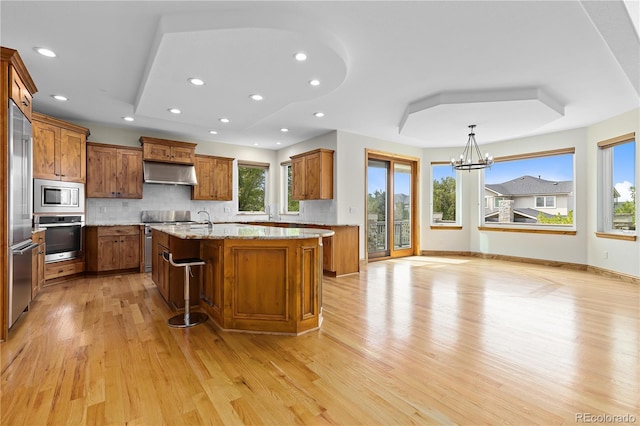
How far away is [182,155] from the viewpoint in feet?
20.2

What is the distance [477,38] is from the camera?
9.31ft

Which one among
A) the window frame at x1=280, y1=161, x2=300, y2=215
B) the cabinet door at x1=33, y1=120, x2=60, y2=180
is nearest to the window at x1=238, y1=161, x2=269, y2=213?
the window frame at x1=280, y1=161, x2=300, y2=215

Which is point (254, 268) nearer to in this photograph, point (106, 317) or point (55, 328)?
point (106, 317)

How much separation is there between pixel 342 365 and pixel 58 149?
522 cm

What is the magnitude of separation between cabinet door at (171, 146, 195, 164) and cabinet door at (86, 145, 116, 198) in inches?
38.6

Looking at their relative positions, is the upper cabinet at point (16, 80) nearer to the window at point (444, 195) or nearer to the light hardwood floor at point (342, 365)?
the light hardwood floor at point (342, 365)

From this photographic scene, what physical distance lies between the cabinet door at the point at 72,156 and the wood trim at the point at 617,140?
28.9ft

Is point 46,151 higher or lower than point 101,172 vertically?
higher

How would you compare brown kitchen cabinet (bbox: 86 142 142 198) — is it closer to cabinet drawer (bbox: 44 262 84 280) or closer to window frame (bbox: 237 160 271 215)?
cabinet drawer (bbox: 44 262 84 280)

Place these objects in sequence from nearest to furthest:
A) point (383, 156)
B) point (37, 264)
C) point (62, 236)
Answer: point (37, 264), point (62, 236), point (383, 156)

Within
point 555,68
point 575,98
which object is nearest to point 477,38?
point 555,68

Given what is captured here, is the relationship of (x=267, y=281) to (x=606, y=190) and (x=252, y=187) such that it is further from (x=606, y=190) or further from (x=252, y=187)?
(x=606, y=190)

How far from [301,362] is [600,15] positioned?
3.27 meters

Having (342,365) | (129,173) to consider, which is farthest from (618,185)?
(129,173)
